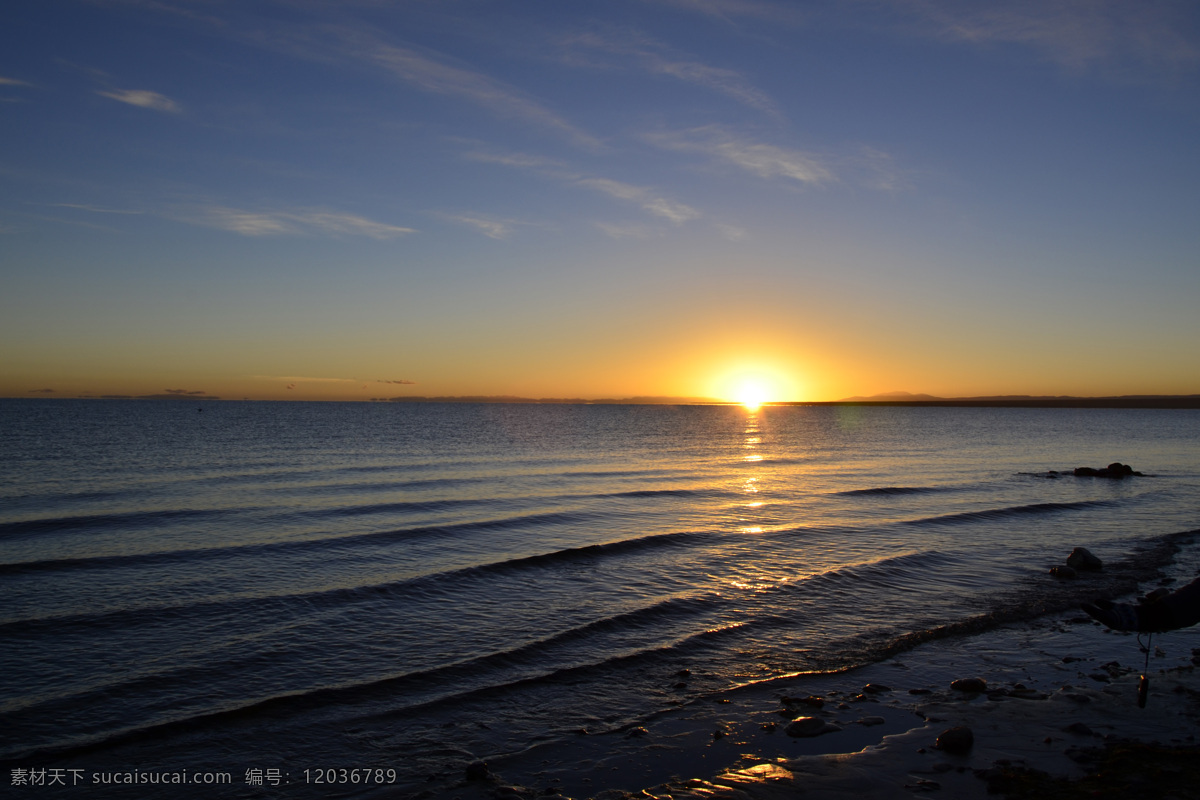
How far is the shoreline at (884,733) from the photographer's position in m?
8.50

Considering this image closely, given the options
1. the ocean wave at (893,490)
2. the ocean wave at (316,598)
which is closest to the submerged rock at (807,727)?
the ocean wave at (316,598)

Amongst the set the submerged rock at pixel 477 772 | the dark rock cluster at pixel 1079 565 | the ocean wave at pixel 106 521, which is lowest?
the ocean wave at pixel 106 521

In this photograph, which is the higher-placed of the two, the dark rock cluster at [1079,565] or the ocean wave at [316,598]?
the dark rock cluster at [1079,565]

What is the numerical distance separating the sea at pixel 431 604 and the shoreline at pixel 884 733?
19.5 inches

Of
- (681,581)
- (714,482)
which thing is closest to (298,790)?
(681,581)

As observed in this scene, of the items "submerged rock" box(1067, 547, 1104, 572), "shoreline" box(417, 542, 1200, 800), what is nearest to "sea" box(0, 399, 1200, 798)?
"shoreline" box(417, 542, 1200, 800)

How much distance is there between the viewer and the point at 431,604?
16578mm

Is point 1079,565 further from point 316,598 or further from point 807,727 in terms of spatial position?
point 316,598

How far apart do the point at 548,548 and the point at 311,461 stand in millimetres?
33774

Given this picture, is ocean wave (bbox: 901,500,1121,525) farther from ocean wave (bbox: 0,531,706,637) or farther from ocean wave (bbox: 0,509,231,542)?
ocean wave (bbox: 0,509,231,542)

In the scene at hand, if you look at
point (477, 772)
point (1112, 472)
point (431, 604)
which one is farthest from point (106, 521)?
point (1112, 472)

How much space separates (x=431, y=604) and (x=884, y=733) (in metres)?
10.5

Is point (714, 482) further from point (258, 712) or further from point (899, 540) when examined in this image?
point (258, 712)

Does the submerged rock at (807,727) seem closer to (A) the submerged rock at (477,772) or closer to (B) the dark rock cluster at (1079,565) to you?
(A) the submerged rock at (477,772)
